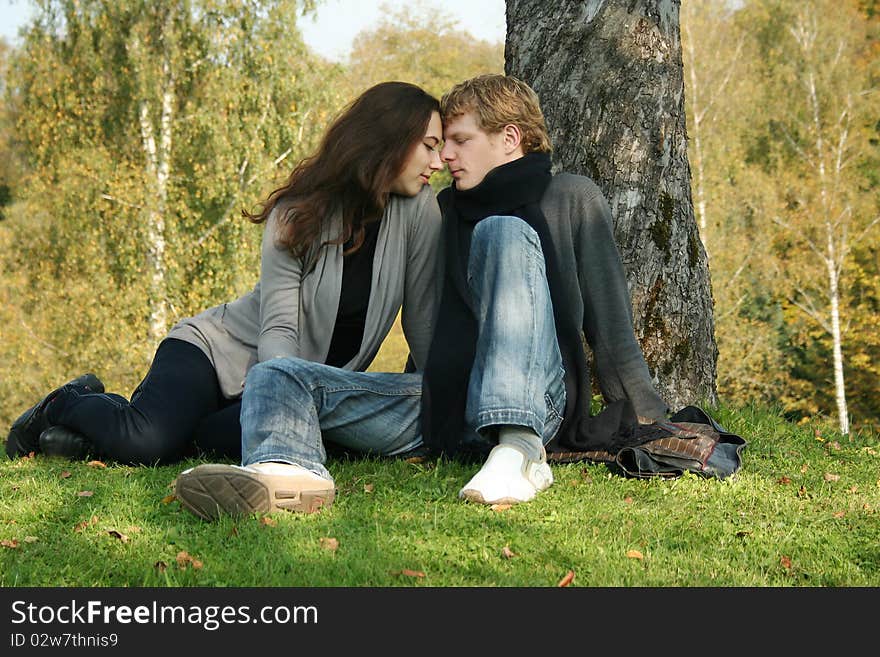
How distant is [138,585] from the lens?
2631 mm

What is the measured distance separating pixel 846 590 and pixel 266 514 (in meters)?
1.76

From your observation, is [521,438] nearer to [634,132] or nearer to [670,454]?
[670,454]

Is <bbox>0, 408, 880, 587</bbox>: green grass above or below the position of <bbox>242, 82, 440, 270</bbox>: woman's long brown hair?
below

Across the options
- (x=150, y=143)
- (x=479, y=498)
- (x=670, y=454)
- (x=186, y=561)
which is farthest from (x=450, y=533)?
(x=150, y=143)

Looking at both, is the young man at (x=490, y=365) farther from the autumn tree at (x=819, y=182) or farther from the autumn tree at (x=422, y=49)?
the autumn tree at (x=422, y=49)

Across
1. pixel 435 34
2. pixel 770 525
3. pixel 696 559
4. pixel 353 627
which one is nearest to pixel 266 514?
pixel 353 627

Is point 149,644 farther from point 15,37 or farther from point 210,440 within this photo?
point 15,37

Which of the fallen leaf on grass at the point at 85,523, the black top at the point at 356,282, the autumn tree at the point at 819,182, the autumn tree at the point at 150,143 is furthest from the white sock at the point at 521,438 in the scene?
the autumn tree at the point at 819,182

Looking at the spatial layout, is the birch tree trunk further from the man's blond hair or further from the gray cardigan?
the man's blond hair

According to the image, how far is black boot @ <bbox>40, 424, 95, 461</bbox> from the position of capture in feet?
14.0

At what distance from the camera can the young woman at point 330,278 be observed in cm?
402

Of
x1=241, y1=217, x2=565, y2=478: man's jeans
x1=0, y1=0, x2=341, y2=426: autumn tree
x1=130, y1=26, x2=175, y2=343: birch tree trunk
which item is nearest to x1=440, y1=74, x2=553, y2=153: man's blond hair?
x1=241, y1=217, x2=565, y2=478: man's jeans

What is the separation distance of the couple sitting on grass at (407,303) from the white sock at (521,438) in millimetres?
45

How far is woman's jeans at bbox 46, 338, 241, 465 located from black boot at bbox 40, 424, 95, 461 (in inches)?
1.4
